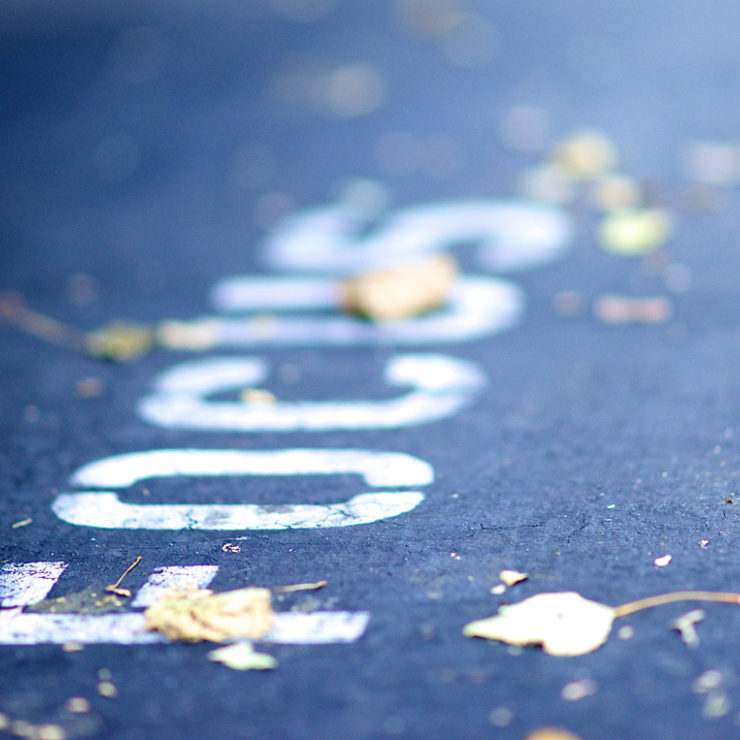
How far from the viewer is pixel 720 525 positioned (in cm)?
187

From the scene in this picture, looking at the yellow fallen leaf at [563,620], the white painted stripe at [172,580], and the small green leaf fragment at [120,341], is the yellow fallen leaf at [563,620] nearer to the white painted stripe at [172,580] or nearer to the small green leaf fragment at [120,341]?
the white painted stripe at [172,580]

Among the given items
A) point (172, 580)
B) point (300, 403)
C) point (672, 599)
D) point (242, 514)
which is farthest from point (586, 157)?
point (172, 580)

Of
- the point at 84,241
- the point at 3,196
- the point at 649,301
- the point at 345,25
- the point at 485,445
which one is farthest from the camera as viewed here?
the point at 345,25

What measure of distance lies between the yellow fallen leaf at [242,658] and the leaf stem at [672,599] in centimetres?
61

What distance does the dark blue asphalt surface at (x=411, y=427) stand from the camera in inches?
59.5

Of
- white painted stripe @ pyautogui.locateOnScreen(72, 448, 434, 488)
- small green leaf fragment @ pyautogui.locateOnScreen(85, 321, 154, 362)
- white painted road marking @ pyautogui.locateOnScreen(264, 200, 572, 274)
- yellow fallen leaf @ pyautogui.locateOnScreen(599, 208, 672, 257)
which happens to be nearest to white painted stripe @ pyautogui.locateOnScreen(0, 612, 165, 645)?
white painted stripe @ pyautogui.locateOnScreen(72, 448, 434, 488)

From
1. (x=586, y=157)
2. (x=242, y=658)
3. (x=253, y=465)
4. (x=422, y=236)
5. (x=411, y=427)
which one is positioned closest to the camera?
(x=242, y=658)

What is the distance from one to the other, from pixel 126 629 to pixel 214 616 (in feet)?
0.54

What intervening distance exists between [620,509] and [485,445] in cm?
43

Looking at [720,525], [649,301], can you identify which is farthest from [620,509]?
[649,301]

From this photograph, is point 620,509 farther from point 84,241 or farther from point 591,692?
Result: point 84,241

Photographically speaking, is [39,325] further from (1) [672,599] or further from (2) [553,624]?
(1) [672,599]

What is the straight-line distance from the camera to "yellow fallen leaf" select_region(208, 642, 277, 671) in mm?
1573

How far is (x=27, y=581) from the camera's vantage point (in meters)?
1.87
